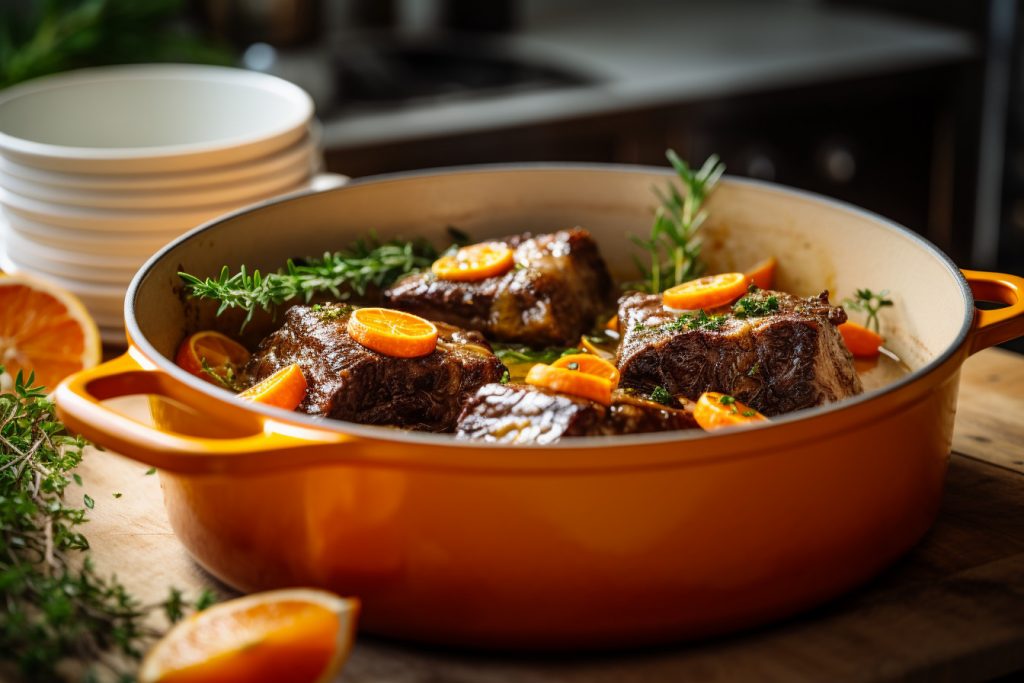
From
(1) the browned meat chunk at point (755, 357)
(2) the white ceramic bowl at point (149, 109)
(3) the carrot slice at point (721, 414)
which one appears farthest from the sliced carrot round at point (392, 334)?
(2) the white ceramic bowl at point (149, 109)

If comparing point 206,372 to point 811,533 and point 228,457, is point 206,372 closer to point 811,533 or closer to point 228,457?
point 228,457

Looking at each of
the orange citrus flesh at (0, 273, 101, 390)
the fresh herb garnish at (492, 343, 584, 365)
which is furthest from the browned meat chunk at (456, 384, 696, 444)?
the orange citrus flesh at (0, 273, 101, 390)

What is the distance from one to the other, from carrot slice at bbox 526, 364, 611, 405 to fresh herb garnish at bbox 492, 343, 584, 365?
0.51 metres

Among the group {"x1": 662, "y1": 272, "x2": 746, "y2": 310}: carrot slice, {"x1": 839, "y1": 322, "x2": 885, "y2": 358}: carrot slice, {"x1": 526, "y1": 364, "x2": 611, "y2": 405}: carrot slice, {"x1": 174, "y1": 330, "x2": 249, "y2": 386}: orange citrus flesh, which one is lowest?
{"x1": 839, "y1": 322, "x2": 885, "y2": 358}: carrot slice

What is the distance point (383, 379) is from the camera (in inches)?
68.6

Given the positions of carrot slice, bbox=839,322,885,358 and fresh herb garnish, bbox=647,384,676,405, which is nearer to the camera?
fresh herb garnish, bbox=647,384,676,405

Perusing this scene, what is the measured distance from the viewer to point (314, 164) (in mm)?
2381

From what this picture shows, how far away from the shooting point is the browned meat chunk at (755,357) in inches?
68.2

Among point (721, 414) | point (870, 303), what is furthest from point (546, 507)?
point (870, 303)

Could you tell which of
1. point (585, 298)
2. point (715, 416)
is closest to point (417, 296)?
point (585, 298)

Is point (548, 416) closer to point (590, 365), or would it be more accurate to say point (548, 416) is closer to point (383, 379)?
point (590, 365)

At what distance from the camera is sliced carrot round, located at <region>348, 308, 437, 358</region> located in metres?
1.74

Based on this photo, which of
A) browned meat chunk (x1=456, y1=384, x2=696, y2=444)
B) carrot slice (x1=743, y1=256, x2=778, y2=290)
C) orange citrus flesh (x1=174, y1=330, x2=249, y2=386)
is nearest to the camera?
browned meat chunk (x1=456, y1=384, x2=696, y2=444)

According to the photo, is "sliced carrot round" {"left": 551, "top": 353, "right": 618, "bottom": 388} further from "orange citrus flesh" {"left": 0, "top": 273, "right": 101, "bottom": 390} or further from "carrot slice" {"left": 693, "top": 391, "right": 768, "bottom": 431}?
"orange citrus flesh" {"left": 0, "top": 273, "right": 101, "bottom": 390}
